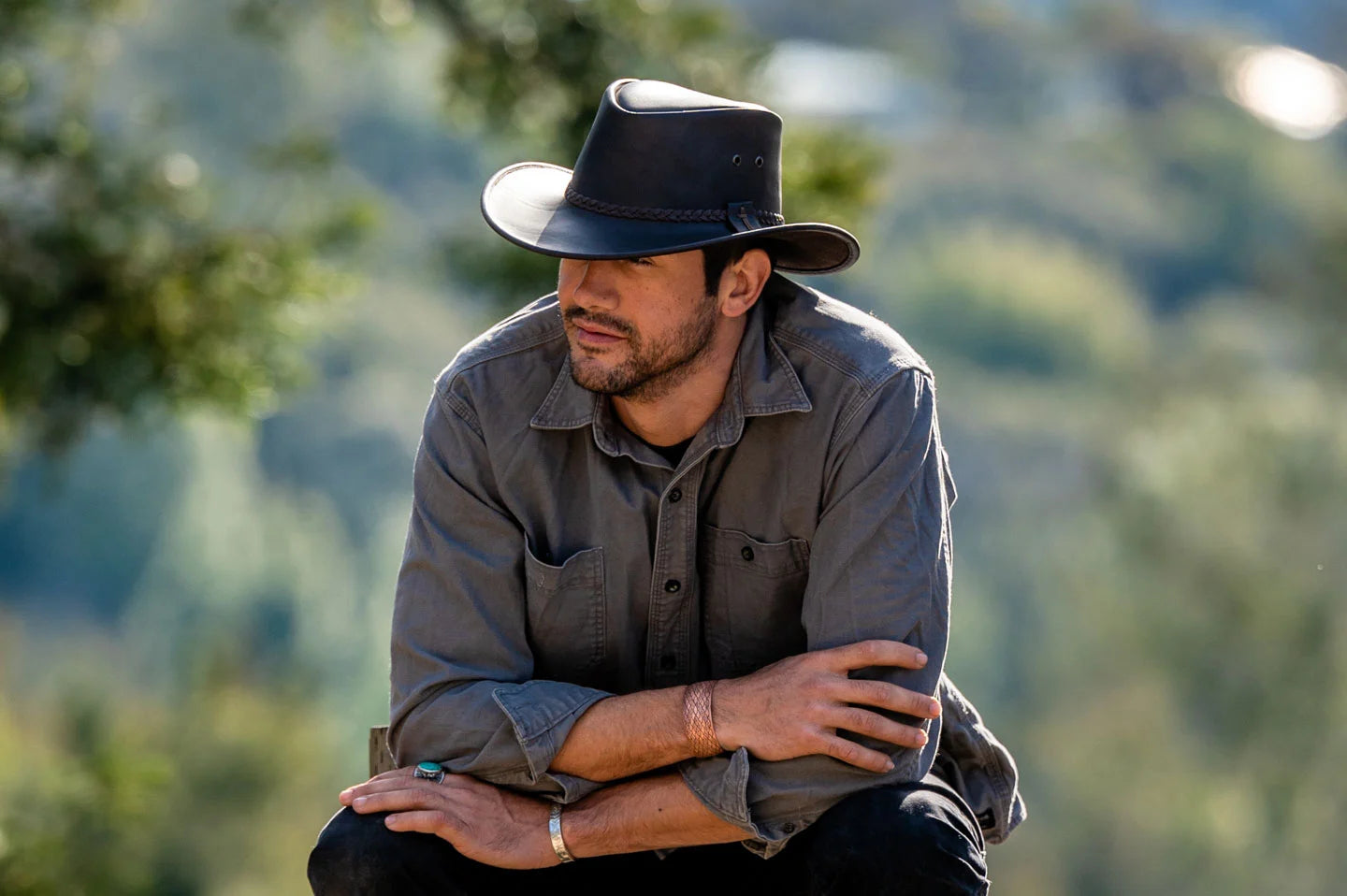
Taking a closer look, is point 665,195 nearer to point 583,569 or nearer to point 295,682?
point 583,569

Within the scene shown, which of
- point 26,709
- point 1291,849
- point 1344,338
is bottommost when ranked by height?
point 1291,849

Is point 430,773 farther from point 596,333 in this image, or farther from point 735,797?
point 596,333

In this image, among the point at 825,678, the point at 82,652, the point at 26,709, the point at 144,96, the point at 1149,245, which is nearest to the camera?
the point at 825,678

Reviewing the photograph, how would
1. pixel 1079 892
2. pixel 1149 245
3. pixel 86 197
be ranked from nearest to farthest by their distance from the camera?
pixel 86 197
pixel 1079 892
pixel 1149 245

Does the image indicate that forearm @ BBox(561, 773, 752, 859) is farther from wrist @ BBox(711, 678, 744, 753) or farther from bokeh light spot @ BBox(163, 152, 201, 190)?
bokeh light spot @ BBox(163, 152, 201, 190)

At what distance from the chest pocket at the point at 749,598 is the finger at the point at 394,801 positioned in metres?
0.51

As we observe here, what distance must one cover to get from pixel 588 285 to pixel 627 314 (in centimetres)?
7

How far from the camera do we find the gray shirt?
2818mm

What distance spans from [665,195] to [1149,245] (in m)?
55.9

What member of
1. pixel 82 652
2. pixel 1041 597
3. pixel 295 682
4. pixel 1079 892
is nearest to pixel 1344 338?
pixel 1041 597

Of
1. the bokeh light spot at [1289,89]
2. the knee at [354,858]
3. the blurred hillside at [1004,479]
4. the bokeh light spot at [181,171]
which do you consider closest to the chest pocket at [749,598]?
the knee at [354,858]

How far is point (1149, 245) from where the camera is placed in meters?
56.6

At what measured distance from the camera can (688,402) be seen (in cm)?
298

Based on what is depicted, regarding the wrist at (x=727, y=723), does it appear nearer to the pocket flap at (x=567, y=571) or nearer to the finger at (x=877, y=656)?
the finger at (x=877, y=656)
